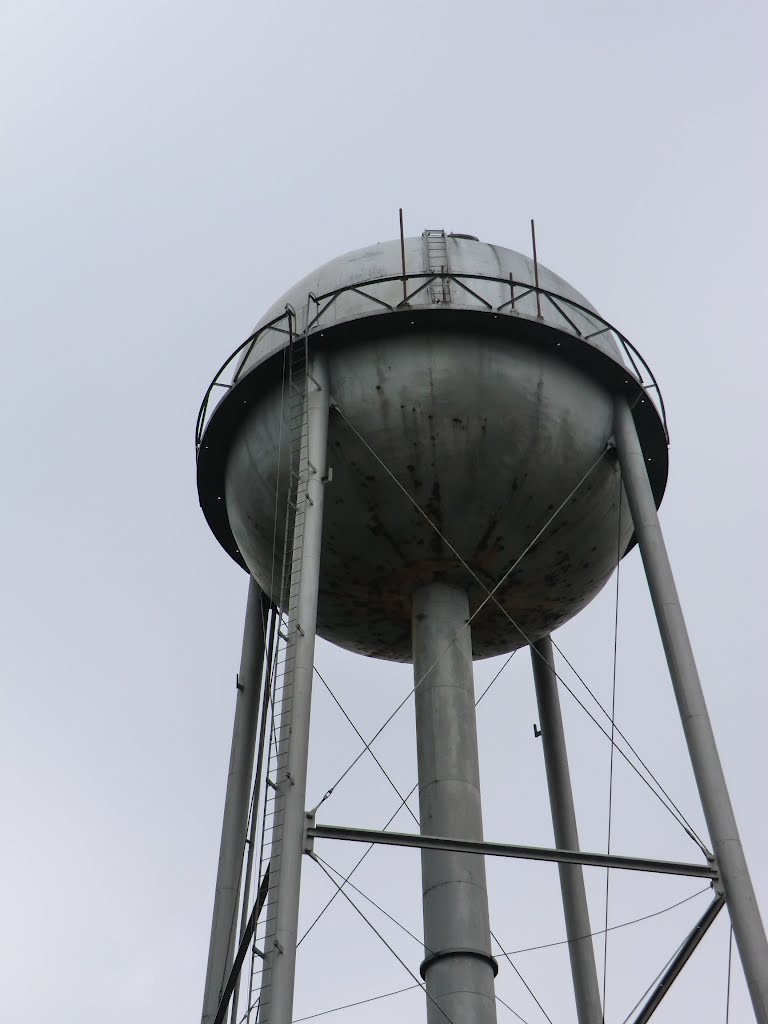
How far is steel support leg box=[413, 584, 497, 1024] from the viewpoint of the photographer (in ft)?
36.0

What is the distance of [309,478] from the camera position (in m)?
11.2

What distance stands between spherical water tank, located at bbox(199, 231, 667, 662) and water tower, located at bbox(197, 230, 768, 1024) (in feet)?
0.07

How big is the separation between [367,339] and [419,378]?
28.0 inches

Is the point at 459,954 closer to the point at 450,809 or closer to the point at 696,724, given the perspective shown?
the point at 450,809

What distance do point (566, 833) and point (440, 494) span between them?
4.61 metres

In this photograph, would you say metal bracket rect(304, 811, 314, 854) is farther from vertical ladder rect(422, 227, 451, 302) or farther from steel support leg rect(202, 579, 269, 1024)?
vertical ladder rect(422, 227, 451, 302)

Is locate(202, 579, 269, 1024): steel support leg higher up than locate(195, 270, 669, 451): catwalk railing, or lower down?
lower down

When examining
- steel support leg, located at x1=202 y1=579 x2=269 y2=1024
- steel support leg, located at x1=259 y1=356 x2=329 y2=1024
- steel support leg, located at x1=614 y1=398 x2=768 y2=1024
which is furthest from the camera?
steel support leg, located at x1=202 y1=579 x2=269 y2=1024

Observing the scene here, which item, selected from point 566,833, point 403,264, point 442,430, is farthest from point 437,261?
point 566,833

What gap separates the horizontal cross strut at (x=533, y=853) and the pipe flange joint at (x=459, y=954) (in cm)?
138

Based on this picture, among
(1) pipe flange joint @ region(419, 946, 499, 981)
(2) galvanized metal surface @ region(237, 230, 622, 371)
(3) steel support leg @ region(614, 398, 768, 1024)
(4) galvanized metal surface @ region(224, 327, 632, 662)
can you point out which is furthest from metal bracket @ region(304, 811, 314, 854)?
(2) galvanized metal surface @ region(237, 230, 622, 371)

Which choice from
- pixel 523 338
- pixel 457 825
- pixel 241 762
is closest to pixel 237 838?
pixel 241 762

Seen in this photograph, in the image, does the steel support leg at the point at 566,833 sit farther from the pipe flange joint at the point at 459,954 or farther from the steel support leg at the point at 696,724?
the steel support leg at the point at 696,724

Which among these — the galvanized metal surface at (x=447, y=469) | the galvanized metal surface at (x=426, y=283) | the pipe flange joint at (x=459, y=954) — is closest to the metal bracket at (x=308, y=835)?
the pipe flange joint at (x=459, y=954)
